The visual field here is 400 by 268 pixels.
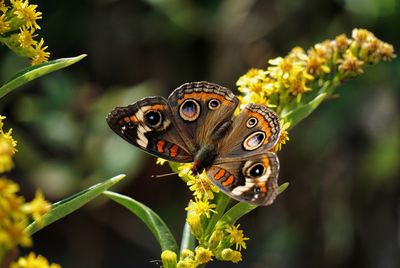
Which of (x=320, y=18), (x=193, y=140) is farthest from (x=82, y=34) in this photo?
(x=193, y=140)

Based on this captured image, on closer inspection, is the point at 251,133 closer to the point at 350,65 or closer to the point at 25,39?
the point at 350,65

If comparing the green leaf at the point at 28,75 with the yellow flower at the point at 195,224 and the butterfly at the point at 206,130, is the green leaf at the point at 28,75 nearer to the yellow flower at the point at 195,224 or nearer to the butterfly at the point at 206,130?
the butterfly at the point at 206,130

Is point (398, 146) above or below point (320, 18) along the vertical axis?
below

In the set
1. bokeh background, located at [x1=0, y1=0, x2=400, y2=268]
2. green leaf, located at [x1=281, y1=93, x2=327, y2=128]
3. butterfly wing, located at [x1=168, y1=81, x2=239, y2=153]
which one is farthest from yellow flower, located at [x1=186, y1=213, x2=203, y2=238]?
bokeh background, located at [x1=0, y1=0, x2=400, y2=268]

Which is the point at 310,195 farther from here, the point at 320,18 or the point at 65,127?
the point at 65,127

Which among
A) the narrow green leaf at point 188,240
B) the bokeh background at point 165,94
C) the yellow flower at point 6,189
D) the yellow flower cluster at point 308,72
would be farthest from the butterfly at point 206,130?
the bokeh background at point 165,94

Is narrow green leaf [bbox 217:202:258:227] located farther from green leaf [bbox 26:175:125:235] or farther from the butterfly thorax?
green leaf [bbox 26:175:125:235]

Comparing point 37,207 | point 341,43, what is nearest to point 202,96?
point 341,43
